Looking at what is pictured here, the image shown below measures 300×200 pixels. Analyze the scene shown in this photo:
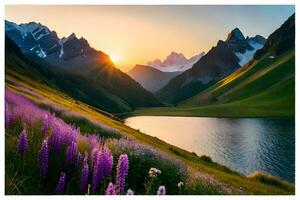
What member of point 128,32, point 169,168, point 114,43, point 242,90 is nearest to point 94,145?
point 169,168

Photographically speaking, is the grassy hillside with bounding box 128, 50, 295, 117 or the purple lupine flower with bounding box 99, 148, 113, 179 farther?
the grassy hillside with bounding box 128, 50, 295, 117

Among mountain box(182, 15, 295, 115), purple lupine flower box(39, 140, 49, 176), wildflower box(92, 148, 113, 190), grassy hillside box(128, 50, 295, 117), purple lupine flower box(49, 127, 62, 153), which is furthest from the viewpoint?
mountain box(182, 15, 295, 115)

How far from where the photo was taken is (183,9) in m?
13.7

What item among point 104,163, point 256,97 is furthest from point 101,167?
point 256,97

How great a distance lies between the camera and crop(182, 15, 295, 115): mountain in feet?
372

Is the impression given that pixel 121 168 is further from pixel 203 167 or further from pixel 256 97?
pixel 256 97

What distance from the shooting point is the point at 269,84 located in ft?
446

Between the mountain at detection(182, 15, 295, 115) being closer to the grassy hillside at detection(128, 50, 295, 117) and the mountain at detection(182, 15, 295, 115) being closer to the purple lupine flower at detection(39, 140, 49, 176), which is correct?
the grassy hillside at detection(128, 50, 295, 117)

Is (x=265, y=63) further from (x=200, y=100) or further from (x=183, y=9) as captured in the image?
(x=183, y=9)

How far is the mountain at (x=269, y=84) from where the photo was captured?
114m

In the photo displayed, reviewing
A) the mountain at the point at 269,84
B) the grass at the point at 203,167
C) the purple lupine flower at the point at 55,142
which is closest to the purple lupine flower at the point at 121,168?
the purple lupine flower at the point at 55,142

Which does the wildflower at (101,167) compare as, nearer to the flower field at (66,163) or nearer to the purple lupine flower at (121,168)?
the flower field at (66,163)

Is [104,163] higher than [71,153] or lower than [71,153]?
lower

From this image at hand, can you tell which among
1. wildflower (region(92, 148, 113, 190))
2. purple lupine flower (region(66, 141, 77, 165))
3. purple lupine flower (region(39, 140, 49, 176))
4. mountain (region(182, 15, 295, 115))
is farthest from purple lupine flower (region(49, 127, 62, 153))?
mountain (region(182, 15, 295, 115))
